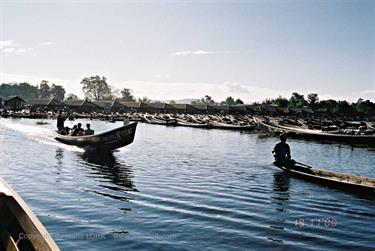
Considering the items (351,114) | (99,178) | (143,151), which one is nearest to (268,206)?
(99,178)

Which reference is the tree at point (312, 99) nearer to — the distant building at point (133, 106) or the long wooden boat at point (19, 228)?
the distant building at point (133, 106)

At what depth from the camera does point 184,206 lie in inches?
434

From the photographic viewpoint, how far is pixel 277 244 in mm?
8312

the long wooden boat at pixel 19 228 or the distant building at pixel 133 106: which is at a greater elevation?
the distant building at pixel 133 106

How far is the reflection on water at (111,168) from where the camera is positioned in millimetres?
14352

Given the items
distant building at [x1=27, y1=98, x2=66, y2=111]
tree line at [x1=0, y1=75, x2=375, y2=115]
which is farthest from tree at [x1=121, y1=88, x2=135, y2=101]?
distant building at [x1=27, y1=98, x2=66, y2=111]

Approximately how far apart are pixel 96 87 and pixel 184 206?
163372 millimetres

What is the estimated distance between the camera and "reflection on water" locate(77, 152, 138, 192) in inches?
565

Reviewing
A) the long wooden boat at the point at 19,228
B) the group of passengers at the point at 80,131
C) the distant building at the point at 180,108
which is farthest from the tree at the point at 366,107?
the long wooden boat at the point at 19,228

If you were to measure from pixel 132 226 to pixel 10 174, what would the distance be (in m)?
9.07

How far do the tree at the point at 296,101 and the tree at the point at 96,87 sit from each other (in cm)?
8927

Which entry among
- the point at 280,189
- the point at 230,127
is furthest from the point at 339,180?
the point at 230,127

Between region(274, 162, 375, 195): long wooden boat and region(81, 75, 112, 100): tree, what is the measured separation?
157528mm

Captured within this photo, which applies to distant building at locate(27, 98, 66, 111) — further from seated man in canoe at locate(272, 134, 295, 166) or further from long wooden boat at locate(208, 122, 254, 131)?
seated man in canoe at locate(272, 134, 295, 166)
